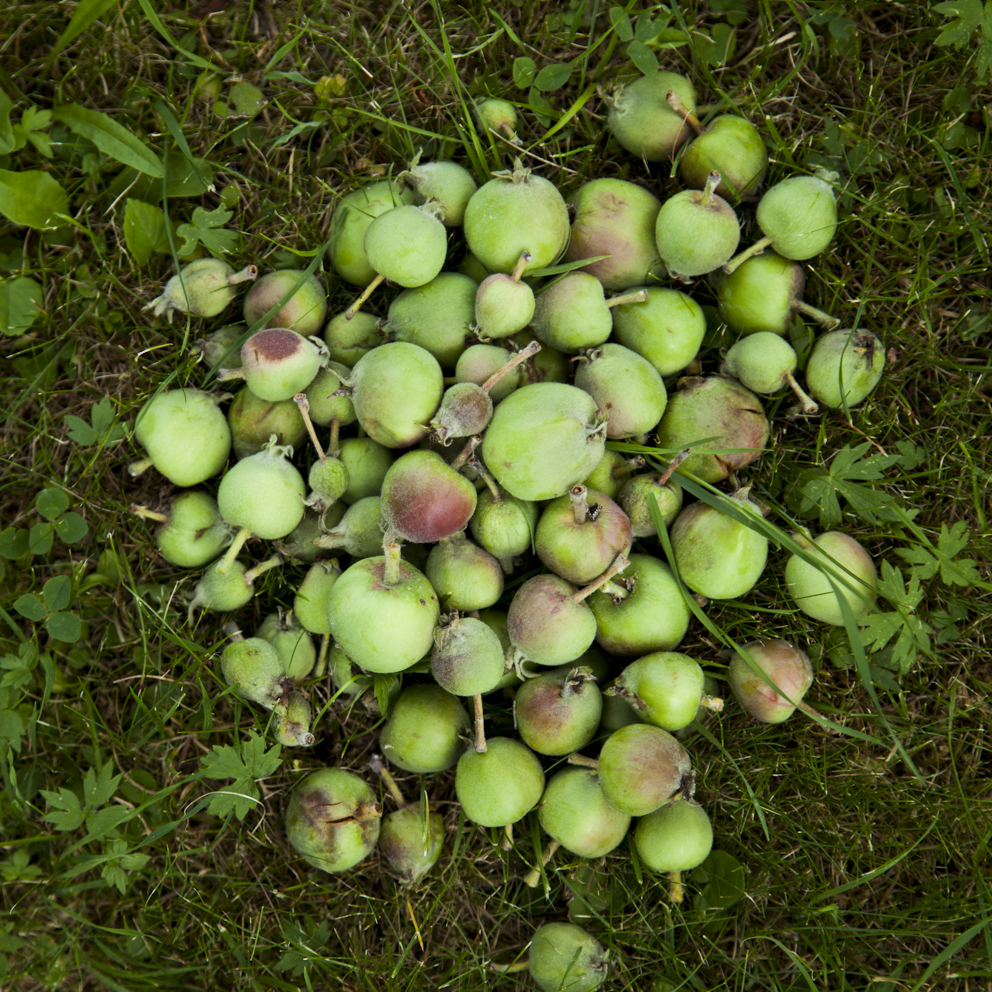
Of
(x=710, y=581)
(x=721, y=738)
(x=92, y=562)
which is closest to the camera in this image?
(x=710, y=581)

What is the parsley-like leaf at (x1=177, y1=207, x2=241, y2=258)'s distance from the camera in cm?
357

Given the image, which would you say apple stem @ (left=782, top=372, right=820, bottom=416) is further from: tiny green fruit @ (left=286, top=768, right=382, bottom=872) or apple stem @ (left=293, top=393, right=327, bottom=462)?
tiny green fruit @ (left=286, top=768, right=382, bottom=872)

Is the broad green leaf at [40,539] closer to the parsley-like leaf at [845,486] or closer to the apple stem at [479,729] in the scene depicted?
the apple stem at [479,729]

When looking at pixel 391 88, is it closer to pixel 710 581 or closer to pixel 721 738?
pixel 710 581

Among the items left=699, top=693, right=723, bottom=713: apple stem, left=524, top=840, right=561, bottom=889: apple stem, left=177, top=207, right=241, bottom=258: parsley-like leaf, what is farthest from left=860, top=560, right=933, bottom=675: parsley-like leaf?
left=177, top=207, right=241, bottom=258: parsley-like leaf

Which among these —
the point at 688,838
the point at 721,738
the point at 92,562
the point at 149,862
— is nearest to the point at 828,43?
the point at 721,738

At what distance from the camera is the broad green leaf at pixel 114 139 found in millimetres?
3593

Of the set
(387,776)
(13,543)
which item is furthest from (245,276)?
(387,776)

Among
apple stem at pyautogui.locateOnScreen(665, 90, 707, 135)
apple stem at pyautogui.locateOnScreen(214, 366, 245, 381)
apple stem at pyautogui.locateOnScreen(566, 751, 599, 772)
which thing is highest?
apple stem at pyautogui.locateOnScreen(665, 90, 707, 135)

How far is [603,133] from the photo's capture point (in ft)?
12.0

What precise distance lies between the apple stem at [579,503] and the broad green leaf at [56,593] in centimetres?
226

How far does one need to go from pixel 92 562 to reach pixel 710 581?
2716mm

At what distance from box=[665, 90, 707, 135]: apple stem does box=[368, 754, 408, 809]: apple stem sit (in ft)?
9.72

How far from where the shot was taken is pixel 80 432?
3586 mm
